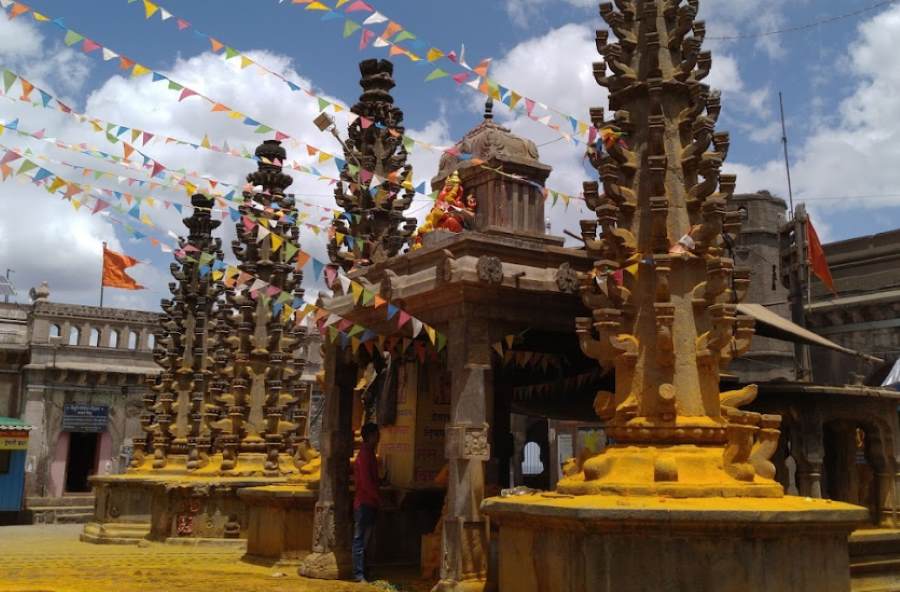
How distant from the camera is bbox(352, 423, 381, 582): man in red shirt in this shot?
12500 millimetres

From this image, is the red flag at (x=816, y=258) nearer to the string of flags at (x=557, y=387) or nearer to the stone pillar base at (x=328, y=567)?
the string of flags at (x=557, y=387)

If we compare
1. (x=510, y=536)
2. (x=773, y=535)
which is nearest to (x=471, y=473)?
(x=510, y=536)

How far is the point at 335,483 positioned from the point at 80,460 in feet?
96.0

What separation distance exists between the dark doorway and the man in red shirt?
1152 inches

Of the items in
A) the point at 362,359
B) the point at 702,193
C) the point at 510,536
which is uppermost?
the point at 702,193

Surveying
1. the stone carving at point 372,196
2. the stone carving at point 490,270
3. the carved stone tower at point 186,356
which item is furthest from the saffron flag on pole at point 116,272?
the stone carving at point 490,270

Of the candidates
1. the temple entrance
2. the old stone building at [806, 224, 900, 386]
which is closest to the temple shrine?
the old stone building at [806, 224, 900, 386]

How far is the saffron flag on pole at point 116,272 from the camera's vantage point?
100 feet

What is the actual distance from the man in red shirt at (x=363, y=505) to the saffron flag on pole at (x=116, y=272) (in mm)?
20209

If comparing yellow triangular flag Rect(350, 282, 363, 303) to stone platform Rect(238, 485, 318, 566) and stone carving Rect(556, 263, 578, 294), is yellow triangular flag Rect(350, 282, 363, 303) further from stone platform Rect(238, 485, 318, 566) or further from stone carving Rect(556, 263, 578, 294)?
stone platform Rect(238, 485, 318, 566)

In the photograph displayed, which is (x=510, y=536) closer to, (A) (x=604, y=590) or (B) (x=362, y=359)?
(A) (x=604, y=590)

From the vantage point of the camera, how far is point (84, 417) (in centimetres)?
3703

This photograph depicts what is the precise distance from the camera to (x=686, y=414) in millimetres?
8883

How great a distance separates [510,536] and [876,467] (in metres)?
7.31
